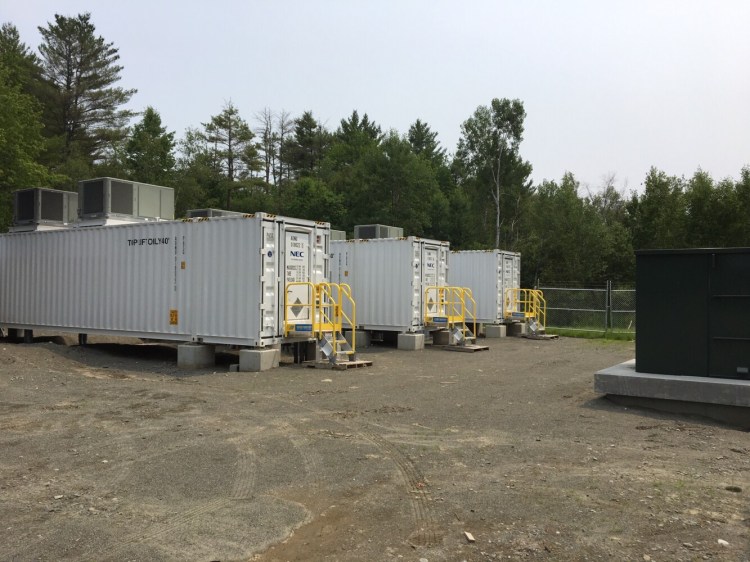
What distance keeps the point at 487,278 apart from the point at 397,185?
23664mm

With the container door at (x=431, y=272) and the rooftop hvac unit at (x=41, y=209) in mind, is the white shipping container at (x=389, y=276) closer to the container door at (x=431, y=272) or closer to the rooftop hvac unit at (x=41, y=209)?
the container door at (x=431, y=272)

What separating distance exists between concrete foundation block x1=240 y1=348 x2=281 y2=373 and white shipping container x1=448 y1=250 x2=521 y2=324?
41.6ft

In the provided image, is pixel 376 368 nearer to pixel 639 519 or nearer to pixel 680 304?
pixel 680 304

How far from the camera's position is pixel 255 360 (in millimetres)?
13352

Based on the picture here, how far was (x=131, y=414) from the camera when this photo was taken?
900 cm

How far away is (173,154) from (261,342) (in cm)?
4122

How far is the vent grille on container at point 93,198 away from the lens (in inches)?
645

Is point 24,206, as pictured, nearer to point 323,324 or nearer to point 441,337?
point 323,324


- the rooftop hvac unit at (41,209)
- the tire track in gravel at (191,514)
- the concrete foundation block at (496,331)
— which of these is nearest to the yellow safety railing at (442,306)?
the concrete foundation block at (496,331)

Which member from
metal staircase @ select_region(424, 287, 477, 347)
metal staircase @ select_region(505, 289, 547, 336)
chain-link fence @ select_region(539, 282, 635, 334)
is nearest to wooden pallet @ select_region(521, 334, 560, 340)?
metal staircase @ select_region(505, 289, 547, 336)

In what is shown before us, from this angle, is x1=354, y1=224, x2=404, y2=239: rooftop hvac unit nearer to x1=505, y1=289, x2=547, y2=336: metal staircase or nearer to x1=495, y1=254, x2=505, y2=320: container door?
x1=495, y1=254, x2=505, y2=320: container door

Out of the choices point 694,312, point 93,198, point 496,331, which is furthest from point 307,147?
point 694,312

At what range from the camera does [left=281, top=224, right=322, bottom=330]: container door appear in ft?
46.6

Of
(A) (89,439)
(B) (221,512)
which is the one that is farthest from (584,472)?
(A) (89,439)
